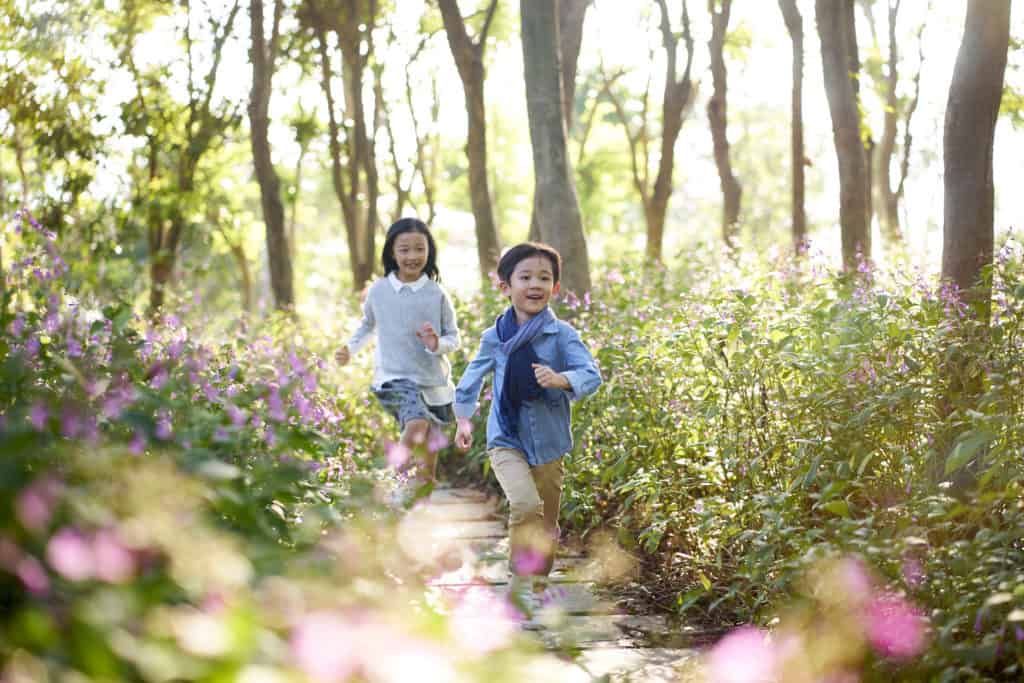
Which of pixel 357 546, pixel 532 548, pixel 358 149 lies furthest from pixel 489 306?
pixel 358 149

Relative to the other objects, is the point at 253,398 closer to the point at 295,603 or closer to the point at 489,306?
the point at 295,603

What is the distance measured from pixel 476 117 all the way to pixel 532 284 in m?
9.72

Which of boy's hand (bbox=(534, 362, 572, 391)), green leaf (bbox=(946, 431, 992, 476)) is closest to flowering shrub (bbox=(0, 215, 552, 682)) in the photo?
green leaf (bbox=(946, 431, 992, 476))

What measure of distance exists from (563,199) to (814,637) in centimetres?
669

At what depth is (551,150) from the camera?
32.9ft

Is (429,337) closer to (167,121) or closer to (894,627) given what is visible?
(894,627)

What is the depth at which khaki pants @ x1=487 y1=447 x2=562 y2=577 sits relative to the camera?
545cm

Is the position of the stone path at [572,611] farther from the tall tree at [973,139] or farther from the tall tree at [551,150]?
the tall tree at [551,150]

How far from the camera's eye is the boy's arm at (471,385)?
577 centimetres

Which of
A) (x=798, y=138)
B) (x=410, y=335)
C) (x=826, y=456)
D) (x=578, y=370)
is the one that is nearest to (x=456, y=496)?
(x=410, y=335)

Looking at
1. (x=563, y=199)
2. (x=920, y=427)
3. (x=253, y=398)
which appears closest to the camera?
(x=253, y=398)

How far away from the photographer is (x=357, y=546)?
2.53 meters

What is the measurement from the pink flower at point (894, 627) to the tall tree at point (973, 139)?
2314 millimetres

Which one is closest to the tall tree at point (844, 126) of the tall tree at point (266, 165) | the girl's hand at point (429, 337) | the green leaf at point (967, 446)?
the girl's hand at point (429, 337)
